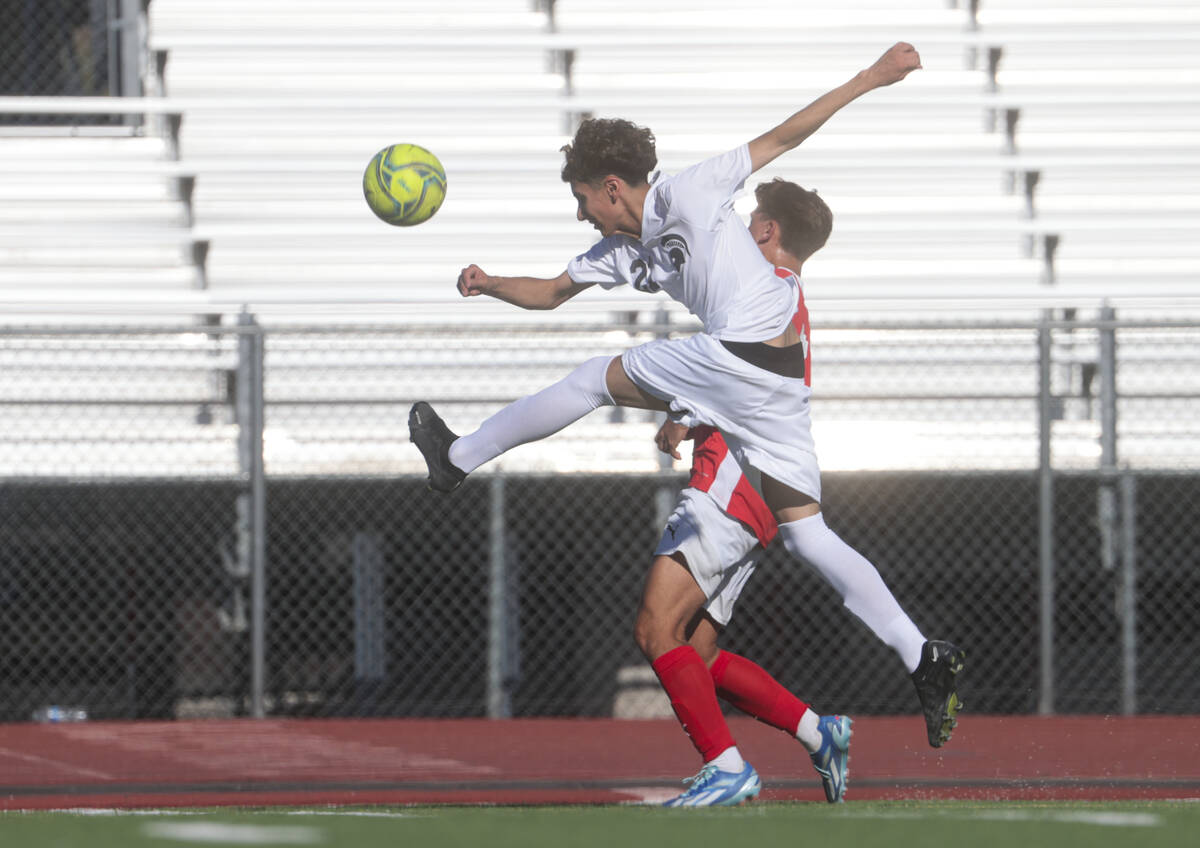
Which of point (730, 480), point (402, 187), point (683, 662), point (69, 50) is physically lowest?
point (683, 662)

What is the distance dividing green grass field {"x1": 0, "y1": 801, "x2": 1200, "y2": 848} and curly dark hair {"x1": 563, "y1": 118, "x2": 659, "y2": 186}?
177cm

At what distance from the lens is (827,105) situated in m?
4.79

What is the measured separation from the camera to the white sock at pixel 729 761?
4.84m

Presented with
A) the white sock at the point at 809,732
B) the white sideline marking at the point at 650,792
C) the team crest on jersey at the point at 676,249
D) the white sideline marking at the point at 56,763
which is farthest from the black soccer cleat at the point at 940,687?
the white sideline marking at the point at 56,763

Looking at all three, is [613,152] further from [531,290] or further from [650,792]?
[650,792]

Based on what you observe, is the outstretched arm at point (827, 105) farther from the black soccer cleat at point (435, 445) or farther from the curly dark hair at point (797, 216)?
the black soccer cleat at point (435, 445)

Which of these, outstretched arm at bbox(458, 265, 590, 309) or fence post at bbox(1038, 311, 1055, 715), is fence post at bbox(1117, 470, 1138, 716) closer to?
fence post at bbox(1038, 311, 1055, 715)

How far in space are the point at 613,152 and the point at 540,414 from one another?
76 centimetres

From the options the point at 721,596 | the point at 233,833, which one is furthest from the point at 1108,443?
the point at 233,833

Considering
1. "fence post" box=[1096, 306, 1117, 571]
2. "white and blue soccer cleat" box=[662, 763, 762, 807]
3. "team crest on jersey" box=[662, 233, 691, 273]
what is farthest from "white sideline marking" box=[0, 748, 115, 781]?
"fence post" box=[1096, 306, 1117, 571]

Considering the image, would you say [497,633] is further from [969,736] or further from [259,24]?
[259,24]

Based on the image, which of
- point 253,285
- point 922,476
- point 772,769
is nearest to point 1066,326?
point 922,476

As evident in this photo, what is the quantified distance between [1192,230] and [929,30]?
2182mm

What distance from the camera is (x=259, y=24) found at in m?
11.5
